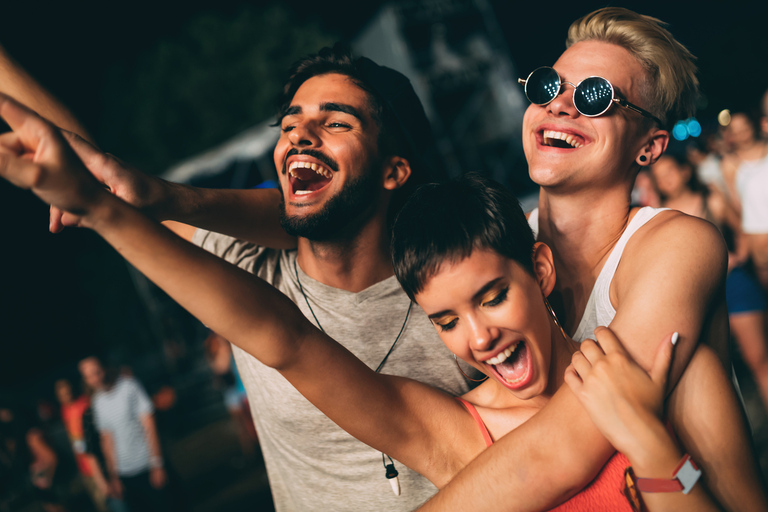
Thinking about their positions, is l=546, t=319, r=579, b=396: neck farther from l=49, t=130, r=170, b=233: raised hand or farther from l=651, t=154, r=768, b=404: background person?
l=651, t=154, r=768, b=404: background person

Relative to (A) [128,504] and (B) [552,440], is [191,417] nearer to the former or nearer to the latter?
(A) [128,504]

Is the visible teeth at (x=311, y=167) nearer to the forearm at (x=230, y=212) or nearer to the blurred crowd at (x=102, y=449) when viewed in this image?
the forearm at (x=230, y=212)

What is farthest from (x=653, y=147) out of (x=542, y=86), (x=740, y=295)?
(x=740, y=295)

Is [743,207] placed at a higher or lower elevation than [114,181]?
higher

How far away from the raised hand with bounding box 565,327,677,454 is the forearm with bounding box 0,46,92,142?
1.50 meters

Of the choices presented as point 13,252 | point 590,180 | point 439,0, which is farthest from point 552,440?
point 13,252

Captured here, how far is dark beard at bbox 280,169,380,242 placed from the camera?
1.81 metres

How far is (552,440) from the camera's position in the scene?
3.96 feet

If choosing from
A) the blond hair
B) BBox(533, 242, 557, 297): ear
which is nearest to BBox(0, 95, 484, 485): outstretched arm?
BBox(533, 242, 557, 297): ear

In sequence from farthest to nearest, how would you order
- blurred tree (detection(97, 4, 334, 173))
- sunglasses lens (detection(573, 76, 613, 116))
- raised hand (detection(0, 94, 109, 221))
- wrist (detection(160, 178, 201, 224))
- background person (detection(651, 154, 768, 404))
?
1. blurred tree (detection(97, 4, 334, 173))
2. background person (detection(651, 154, 768, 404))
3. sunglasses lens (detection(573, 76, 613, 116))
4. wrist (detection(160, 178, 201, 224))
5. raised hand (detection(0, 94, 109, 221))

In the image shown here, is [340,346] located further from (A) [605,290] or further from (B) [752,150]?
(B) [752,150]

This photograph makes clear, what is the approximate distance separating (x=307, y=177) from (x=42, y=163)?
1.15m

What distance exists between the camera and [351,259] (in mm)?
1952

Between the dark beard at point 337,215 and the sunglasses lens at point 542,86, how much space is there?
2.14 feet
